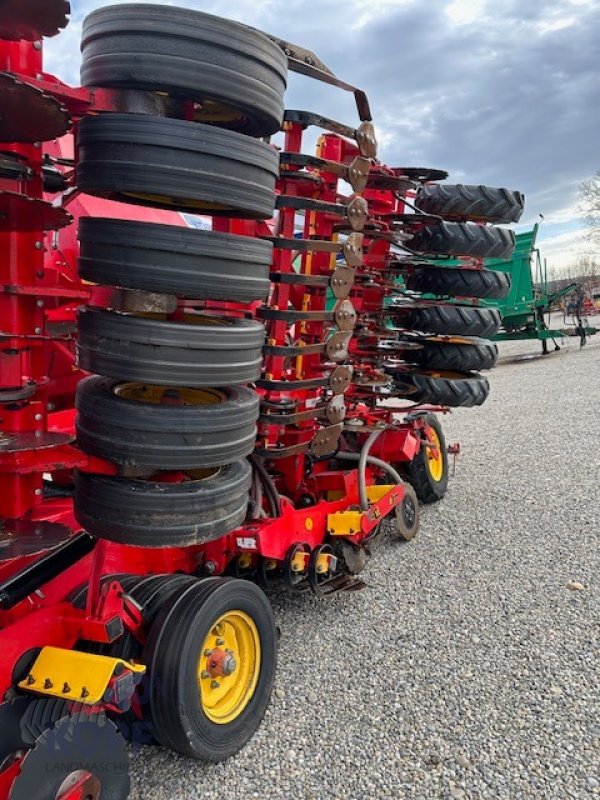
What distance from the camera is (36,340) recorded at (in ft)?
7.97

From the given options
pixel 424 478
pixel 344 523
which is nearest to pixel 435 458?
pixel 424 478

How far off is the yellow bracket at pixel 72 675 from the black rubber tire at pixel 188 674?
24 centimetres

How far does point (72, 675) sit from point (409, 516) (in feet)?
10.2

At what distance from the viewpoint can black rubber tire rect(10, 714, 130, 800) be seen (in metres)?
1.89

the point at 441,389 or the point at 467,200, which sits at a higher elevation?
the point at 467,200

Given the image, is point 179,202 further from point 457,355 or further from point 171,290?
point 457,355

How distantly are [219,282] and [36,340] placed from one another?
2.46 feet

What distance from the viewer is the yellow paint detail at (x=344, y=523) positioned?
3900 mm

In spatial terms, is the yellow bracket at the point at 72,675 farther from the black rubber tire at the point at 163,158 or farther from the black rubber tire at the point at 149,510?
the black rubber tire at the point at 163,158

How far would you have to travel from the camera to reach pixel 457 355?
4848 millimetres

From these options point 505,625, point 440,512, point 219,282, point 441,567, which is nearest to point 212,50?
point 219,282

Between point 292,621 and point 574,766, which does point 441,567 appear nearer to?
point 292,621

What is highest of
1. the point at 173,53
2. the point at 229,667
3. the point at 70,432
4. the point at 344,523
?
the point at 173,53

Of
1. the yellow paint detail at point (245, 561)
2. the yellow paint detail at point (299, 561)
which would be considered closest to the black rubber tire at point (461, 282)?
the yellow paint detail at point (299, 561)
